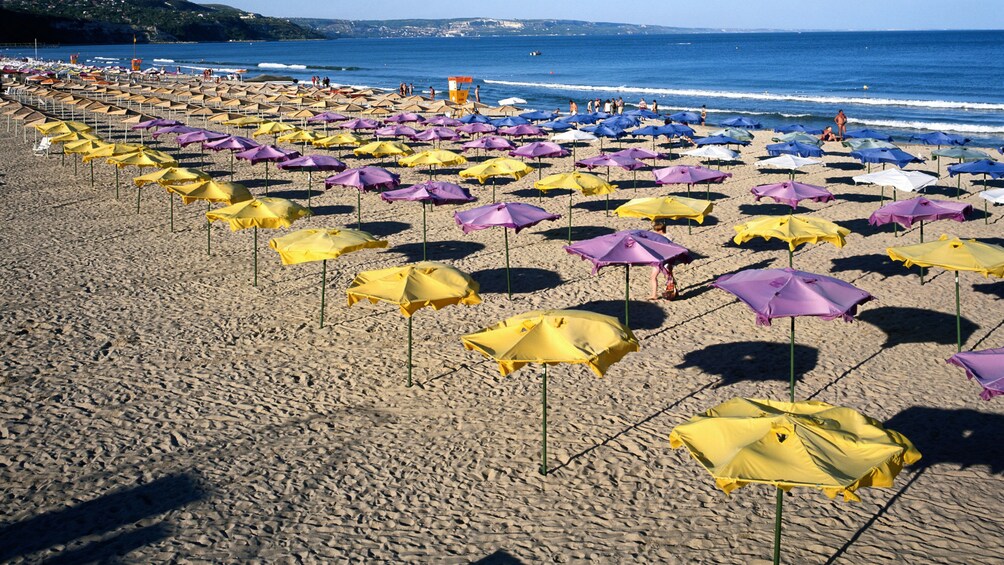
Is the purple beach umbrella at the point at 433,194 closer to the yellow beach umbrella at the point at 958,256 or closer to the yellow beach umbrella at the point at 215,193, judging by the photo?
the yellow beach umbrella at the point at 215,193

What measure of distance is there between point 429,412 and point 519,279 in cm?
606

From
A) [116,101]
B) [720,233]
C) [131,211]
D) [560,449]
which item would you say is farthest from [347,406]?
[116,101]

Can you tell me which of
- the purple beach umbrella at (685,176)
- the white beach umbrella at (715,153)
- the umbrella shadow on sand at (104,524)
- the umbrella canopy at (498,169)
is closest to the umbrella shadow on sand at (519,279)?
the umbrella canopy at (498,169)

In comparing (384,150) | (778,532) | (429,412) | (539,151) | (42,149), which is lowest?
(429,412)

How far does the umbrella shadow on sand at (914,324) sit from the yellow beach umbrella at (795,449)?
6929 millimetres

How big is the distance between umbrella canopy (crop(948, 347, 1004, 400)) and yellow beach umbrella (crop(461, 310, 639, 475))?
10.8 ft

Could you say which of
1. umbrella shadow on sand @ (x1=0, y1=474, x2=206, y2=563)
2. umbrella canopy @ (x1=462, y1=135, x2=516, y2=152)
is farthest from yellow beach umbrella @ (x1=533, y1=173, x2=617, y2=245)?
umbrella shadow on sand @ (x1=0, y1=474, x2=206, y2=563)

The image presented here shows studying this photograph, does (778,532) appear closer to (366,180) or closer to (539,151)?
(366,180)

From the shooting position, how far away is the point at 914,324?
13734mm

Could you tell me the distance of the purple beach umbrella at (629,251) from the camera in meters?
12.4

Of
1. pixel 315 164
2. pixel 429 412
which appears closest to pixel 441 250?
pixel 315 164

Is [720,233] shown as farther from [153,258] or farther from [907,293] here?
[153,258]

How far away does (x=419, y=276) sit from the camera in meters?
11.1

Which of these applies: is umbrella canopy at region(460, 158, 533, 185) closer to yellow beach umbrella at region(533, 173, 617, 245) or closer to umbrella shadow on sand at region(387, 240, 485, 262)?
umbrella shadow on sand at region(387, 240, 485, 262)
